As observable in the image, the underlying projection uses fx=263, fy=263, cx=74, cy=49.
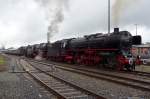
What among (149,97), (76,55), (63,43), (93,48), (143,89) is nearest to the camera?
(149,97)

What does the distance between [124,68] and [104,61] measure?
2.10 metres

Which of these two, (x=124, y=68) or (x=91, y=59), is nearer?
(x=124, y=68)

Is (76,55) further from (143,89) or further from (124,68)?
(143,89)

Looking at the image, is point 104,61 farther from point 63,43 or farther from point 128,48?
point 63,43

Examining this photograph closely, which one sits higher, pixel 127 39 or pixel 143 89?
pixel 127 39

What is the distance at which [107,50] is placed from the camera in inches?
976

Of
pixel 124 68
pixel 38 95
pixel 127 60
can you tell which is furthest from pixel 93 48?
pixel 38 95

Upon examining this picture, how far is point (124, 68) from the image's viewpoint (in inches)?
982

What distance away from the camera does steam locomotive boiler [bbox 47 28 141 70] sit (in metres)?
23.1

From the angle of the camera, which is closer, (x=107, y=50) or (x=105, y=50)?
(x=107, y=50)

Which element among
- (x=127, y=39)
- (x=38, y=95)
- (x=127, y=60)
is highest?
(x=127, y=39)

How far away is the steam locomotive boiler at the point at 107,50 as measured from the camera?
23.1m

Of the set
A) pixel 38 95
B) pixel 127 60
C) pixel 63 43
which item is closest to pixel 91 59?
pixel 127 60

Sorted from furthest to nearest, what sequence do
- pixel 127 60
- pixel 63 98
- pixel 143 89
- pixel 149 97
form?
pixel 127 60 < pixel 143 89 < pixel 149 97 < pixel 63 98
